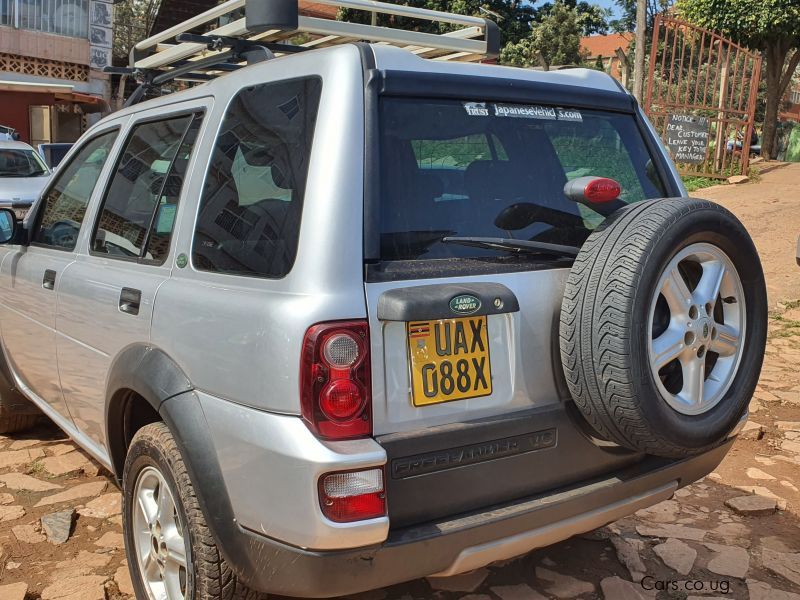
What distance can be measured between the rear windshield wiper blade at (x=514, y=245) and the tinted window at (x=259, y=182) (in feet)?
1.52

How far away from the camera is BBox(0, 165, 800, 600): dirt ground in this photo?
2.89 m

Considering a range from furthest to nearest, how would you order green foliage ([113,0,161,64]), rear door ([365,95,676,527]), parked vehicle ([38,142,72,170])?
green foliage ([113,0,161,64])
parked vehicle ([38,142,72,170])
rear door ([365,95,676,527])

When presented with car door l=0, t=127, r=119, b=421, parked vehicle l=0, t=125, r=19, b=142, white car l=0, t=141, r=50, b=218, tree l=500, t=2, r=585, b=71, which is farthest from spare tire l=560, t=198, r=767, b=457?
tree l=500, t=2, r=585, b=71

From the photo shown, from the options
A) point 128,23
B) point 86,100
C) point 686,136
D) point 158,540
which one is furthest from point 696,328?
point 128,23

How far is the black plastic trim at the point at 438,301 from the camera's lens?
1949mm

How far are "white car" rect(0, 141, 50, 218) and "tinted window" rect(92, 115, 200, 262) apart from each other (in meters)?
8.48

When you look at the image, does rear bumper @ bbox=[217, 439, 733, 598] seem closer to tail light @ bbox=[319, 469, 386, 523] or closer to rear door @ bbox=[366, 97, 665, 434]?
tail light @ bbox=[319, 469, 386, 523]

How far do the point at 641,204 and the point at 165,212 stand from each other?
1.52 m

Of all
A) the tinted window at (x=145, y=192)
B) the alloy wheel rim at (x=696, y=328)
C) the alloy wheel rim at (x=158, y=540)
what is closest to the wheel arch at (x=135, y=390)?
the alloy wheel rim at (x=158, y=540)

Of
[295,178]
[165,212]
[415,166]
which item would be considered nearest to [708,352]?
[415,166]

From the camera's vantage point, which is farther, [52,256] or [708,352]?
[52,256]

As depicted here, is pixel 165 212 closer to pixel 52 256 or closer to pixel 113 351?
pixel 113 351

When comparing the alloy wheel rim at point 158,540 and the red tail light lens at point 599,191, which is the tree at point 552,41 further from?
the alloy wheel rim at point 158,540

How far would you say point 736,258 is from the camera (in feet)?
7.87
